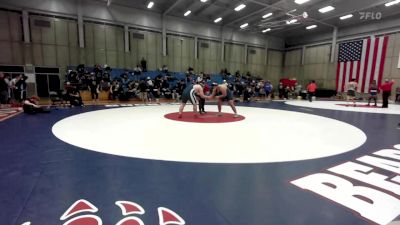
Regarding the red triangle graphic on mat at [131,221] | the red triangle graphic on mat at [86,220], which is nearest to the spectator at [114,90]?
the red triangle graphic on mat at [86,220]

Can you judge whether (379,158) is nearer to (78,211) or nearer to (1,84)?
(78,211)

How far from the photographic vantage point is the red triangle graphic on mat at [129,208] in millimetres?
1751

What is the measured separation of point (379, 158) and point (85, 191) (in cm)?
375

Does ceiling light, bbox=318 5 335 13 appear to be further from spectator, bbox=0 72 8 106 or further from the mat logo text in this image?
spectator, bbox=0 72 8 106

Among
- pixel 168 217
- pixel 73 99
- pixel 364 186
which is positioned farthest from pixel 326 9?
pixel 168 217

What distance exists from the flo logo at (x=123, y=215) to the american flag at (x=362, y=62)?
71.6ft

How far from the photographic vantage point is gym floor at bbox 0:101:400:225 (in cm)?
174

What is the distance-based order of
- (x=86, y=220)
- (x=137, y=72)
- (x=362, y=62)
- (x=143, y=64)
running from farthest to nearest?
(x=362, y=62) → (x=143, y=64) → (x=137, y=72) → (x=86, y=220)

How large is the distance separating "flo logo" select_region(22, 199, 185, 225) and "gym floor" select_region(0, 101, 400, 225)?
0.05 ft

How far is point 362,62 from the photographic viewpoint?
61.5 ft

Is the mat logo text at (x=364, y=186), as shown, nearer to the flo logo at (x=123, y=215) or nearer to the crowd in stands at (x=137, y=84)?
the flo logo at (x=123, y=215)

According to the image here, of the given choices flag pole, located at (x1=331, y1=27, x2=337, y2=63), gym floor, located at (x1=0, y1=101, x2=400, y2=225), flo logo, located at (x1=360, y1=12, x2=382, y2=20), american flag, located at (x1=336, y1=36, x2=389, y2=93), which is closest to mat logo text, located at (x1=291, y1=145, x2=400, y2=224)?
gym floor, located at (x1=0, y1=101, x2=400, y2=225)

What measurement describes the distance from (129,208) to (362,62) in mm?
22702

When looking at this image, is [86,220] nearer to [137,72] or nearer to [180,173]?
[180,173]
